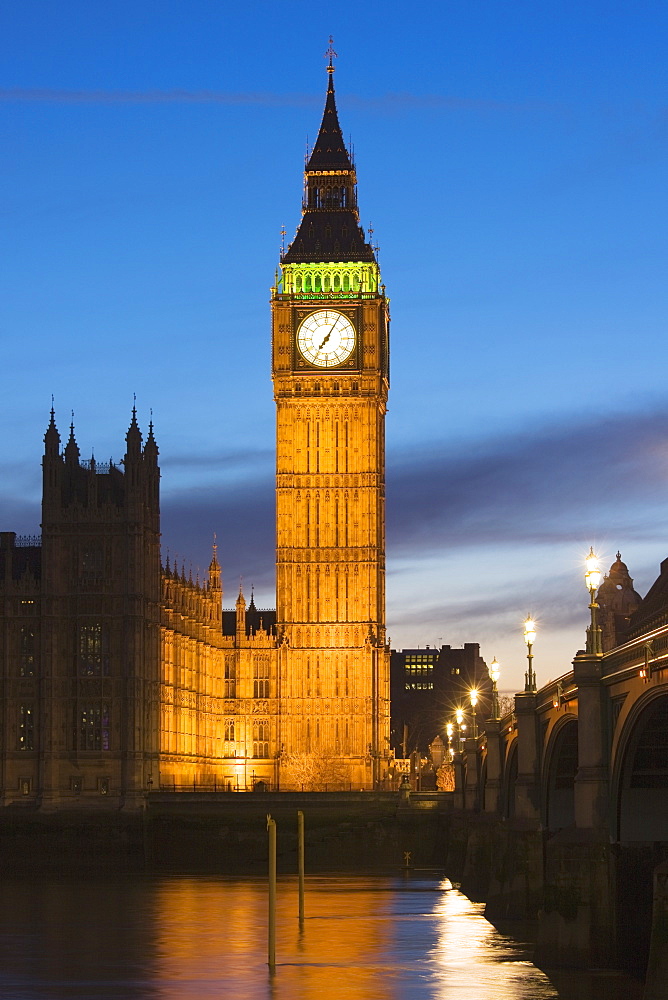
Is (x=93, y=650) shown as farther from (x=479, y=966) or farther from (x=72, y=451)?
(x=479, y=966)

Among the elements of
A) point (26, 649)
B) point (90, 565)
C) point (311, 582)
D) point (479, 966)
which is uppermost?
point (311, 582)

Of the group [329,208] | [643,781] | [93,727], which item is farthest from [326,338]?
[643,781]

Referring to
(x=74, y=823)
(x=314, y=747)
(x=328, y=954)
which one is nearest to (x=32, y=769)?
(x=74, y=823)

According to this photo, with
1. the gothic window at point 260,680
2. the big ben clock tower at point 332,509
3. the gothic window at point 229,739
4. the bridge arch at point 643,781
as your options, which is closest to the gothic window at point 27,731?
the big ben clock tower at point 332,509

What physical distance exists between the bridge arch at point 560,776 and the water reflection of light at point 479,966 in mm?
4194

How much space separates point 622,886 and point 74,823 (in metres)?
74.2

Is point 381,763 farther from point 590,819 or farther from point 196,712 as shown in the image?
point 590,819

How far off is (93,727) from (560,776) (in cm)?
6003

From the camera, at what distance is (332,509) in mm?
157000

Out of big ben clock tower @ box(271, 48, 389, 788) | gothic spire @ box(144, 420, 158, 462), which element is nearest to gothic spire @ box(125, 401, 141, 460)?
gothic spire @ box(144, 420, 158, 462)

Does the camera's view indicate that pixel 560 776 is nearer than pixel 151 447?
Yes

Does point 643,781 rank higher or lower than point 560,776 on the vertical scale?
lower

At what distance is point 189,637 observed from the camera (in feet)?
473

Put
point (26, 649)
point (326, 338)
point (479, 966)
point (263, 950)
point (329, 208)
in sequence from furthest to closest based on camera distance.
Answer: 1. point (329, 208)
2. point (326, 338)
3. point (26, 649)
4. point (263, 950)
5. point (479, 966)
